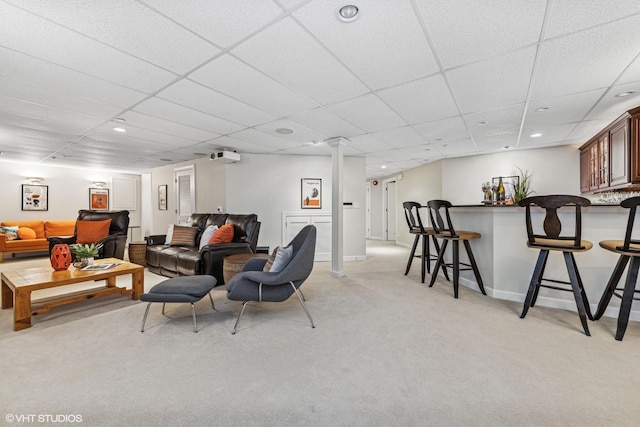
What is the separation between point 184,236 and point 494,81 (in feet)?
16.1

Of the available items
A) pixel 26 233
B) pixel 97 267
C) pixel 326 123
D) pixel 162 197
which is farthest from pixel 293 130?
pixel 26 233

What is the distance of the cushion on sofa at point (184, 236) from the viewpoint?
4.80 meters

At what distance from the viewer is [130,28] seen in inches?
72.6

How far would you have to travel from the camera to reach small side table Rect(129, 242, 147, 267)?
16.0 feet

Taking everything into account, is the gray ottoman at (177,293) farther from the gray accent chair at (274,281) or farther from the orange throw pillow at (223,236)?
the orange throw pillow at (223,236)

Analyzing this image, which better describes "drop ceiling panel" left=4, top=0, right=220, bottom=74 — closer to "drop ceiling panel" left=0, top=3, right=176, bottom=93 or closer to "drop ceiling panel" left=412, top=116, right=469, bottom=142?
"drop ceiling panel" left=0, top=3, right=176, bottom=93

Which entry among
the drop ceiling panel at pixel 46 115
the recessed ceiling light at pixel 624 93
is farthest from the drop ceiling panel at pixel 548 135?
the drop ceiling panel at pixel 46 115

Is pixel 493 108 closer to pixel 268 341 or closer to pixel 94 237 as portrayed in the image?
pixel 268 341

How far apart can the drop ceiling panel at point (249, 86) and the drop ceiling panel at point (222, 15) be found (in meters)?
0.34

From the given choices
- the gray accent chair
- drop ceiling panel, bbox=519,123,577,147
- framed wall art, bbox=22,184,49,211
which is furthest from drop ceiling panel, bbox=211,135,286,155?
framed wall art, bbox=22,184,49,211

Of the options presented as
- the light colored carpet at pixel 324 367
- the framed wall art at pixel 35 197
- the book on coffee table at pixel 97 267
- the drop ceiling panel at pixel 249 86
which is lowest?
the light colored carpet at pixel 324 367

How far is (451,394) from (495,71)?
2.59 meters

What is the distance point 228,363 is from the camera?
1979 mm

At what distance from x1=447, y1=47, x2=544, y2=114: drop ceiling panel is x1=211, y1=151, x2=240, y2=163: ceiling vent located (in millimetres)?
3927
